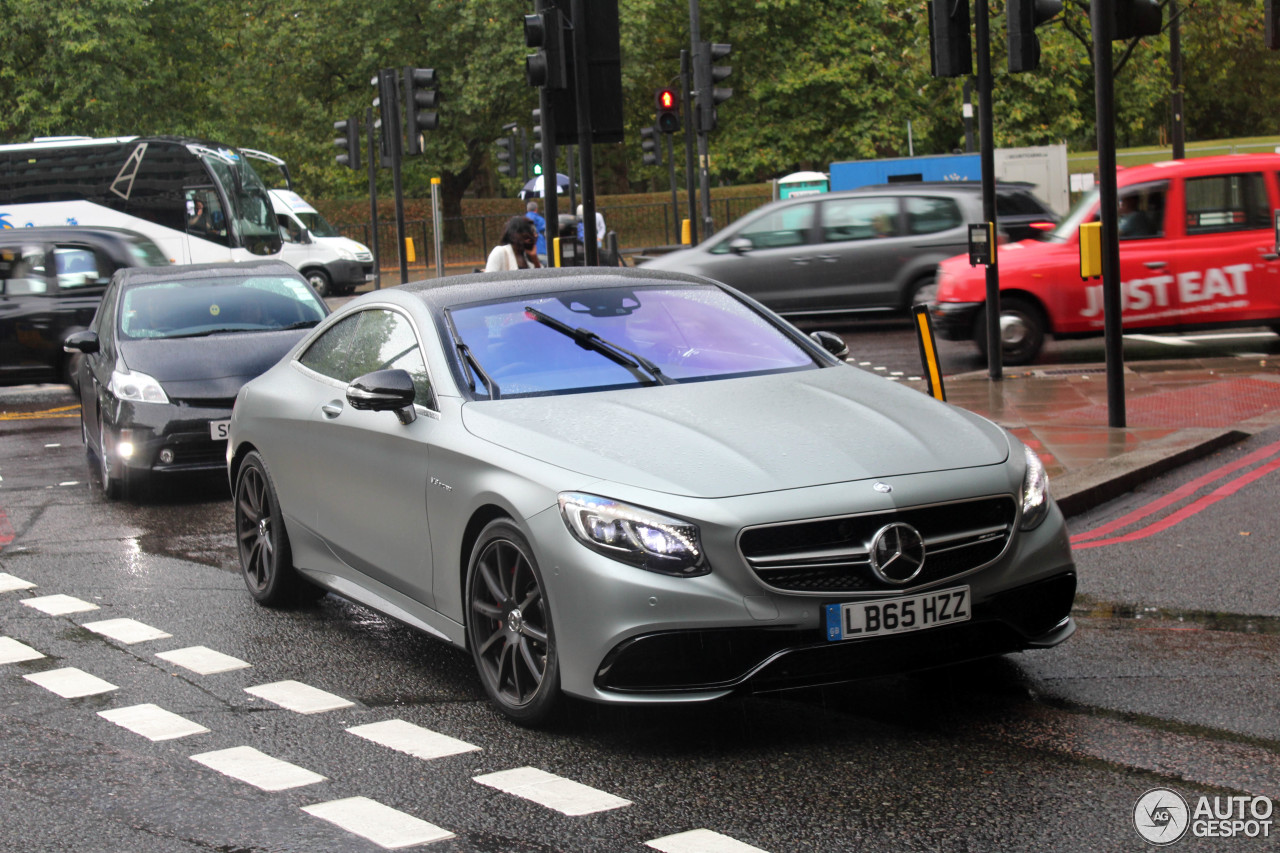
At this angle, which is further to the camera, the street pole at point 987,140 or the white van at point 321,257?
the white van at point 321,257

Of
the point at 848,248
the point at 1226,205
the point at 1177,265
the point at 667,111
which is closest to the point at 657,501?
the point at 1177,265

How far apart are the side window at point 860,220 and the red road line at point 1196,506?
978 centimetres

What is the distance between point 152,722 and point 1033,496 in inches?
120

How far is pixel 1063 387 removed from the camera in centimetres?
1317

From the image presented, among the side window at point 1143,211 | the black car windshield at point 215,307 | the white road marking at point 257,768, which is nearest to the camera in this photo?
the white road marking at point 257,768

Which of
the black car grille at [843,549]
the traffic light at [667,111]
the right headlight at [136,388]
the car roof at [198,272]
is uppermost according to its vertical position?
the traffic light at [667,111]

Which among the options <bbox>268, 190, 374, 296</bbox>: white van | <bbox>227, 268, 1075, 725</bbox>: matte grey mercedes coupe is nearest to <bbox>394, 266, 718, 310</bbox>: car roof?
<bbox>227, 268, 1075, 725</bbox>: matte grey mercedes coupe

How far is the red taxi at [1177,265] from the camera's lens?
14984 mm

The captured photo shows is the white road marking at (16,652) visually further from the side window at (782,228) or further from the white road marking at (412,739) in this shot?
the side window at (782,228)

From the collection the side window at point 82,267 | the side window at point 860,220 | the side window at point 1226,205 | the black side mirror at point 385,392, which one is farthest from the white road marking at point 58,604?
the side window at point 860,220

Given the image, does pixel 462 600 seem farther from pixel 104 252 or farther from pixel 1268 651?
pixel 104 252

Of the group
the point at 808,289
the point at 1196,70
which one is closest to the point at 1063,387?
the point at 808,289

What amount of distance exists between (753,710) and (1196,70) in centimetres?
7645

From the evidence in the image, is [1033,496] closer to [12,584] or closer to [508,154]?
[12,584]
